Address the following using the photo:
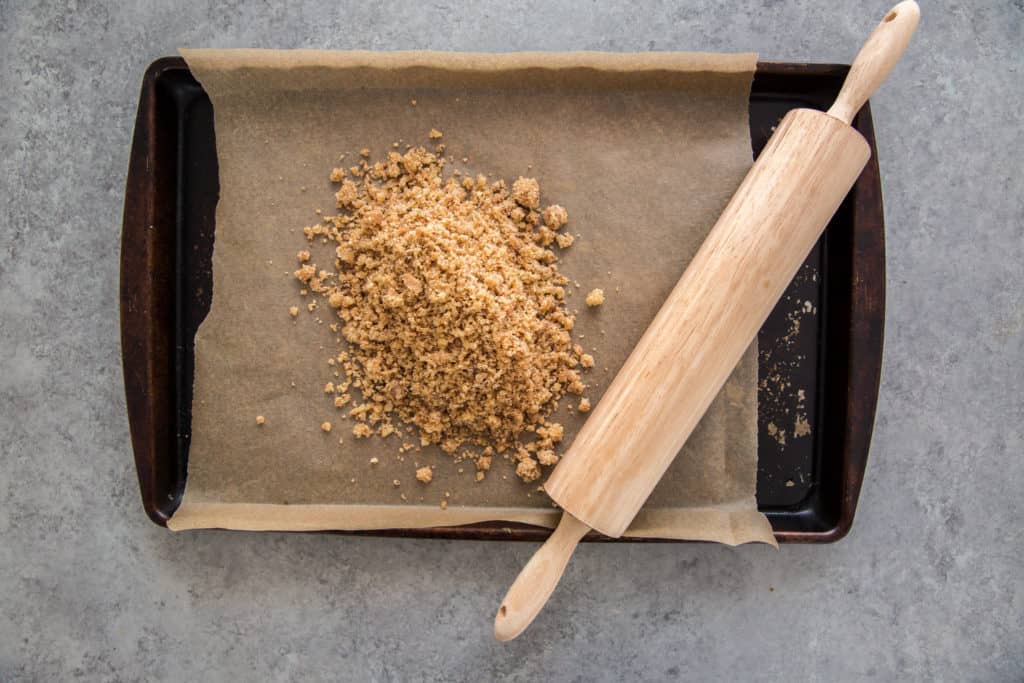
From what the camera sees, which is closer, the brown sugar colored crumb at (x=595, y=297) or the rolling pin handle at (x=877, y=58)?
the rolling pin handle at (x=877, y=58)

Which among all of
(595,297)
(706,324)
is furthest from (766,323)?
(595,297)

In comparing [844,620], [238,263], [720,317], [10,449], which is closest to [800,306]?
[720,317]

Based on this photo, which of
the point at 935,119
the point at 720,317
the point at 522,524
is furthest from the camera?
the point at 935,119

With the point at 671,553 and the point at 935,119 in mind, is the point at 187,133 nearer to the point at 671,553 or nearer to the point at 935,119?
the point at 671,553

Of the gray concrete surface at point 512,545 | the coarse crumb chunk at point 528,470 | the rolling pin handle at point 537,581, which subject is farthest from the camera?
the gray concrete surface at point 512,545

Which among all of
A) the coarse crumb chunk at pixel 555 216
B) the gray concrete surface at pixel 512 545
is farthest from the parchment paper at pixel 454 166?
the gray concrete surface at pixel 512 545

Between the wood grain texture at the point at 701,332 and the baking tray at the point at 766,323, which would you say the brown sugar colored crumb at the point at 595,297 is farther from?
the baking tray at the point at 766,323
